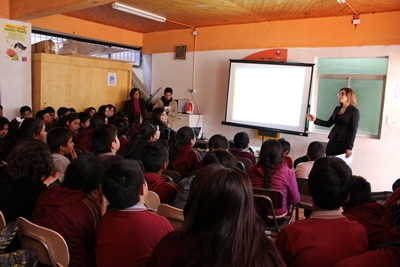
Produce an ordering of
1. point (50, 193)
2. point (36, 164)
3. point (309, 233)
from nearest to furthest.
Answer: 1. point (309, 233)
2. point (50, 193)
3. point (36, 164)

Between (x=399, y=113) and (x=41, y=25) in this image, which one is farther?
(x=41, y=25)

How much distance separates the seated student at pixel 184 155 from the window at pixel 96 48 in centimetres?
401

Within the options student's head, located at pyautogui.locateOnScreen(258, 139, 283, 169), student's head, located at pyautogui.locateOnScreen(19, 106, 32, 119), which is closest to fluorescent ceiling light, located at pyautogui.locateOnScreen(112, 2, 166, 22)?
student's head, located at pyautogui.locateOnScreen(19, 106, 32, 119)

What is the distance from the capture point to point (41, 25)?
6.03 meters

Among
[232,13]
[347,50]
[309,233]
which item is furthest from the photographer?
[232,13]

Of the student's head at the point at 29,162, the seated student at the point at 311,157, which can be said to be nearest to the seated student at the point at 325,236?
the student's head at the point at 29,162

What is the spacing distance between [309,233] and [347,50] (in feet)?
14.3

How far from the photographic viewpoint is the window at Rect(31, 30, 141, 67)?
627 centimetres

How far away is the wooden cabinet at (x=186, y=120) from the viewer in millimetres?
6551

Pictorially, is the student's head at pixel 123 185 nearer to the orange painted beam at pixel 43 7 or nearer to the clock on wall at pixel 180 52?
the orange painted beam at pixel 43 7

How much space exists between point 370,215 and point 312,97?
413 centimetres

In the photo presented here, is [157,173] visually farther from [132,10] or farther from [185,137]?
[132,10]

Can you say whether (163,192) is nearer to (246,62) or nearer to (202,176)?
(202,176)

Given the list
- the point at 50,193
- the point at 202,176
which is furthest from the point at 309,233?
the point at 50,193
